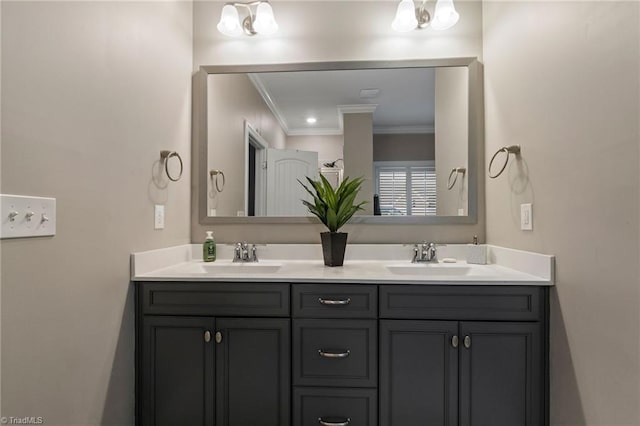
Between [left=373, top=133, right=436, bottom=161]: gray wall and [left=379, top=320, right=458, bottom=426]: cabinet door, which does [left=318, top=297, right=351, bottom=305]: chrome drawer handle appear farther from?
[left=373, top=133, right=436, bottom=161]: gray wall

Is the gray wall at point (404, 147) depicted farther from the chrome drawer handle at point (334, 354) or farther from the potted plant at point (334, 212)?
the chrome drawer handle at point (334, 354)

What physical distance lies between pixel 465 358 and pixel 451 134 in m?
1.23

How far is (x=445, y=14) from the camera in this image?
1684 millimetres

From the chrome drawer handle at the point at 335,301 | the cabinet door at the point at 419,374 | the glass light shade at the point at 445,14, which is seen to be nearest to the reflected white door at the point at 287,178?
the chrome drawer handle at the point at 335,301

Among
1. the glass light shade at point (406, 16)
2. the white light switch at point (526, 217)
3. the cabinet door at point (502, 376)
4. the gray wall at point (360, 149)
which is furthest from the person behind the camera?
the gray wall at point (360, 149)

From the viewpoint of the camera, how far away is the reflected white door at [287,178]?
184cm

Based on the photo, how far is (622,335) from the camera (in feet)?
2.84

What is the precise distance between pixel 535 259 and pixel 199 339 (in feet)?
4.79

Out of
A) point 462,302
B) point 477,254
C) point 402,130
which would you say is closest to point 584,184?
point 462,302

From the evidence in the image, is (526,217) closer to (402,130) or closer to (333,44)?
(402,130)

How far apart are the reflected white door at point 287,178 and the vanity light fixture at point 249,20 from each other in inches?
27.9

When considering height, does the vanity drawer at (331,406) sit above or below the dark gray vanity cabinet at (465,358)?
below

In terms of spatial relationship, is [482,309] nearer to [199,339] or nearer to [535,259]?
[535,259]

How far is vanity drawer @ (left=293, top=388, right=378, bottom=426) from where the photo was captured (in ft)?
4.05
